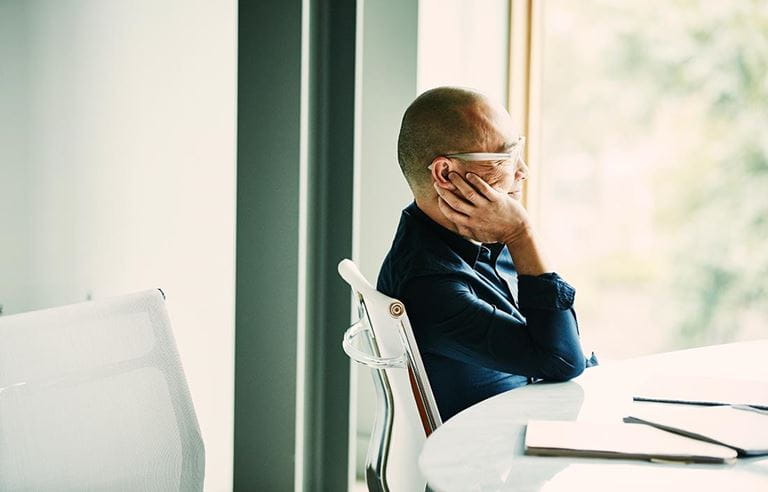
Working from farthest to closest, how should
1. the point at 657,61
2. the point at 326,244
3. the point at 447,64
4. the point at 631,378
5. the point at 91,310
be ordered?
1. the point at 657,61
2. the point at 447,64
3. the point at 326,244
4. the point at 631,378
5. the point at 91,310

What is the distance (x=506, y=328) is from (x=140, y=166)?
1.02m

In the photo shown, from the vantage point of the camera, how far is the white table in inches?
39.5

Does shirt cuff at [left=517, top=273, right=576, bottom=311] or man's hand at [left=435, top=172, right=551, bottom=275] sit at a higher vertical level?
man's hand at [left=435, top=172, right=551, bottom=275]

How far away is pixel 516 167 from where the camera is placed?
1706 millimetres

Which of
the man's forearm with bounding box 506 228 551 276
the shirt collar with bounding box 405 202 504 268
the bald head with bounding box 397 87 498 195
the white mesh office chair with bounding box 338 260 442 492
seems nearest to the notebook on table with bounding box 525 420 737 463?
the white mesh office chair with bounding box 338 260 442 492

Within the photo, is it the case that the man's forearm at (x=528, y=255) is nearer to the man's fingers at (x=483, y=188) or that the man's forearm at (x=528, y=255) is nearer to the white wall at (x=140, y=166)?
the man's fingers at (x=483, y=188)

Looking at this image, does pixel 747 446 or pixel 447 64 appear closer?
pixel 747 446

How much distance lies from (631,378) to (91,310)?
97 cm

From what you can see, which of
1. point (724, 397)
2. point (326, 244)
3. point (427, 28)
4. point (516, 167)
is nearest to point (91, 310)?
point (516, 167)

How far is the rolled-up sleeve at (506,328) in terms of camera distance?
1469mm

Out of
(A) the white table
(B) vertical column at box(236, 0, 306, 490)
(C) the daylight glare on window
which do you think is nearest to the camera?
(A) the white table

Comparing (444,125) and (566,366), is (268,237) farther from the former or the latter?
(566,366)

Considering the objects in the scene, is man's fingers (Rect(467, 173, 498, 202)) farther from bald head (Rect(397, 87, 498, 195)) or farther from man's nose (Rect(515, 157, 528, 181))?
man's nose (Rect(515, 157, 528, 181))

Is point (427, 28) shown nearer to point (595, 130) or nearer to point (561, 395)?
point (595, 130)
